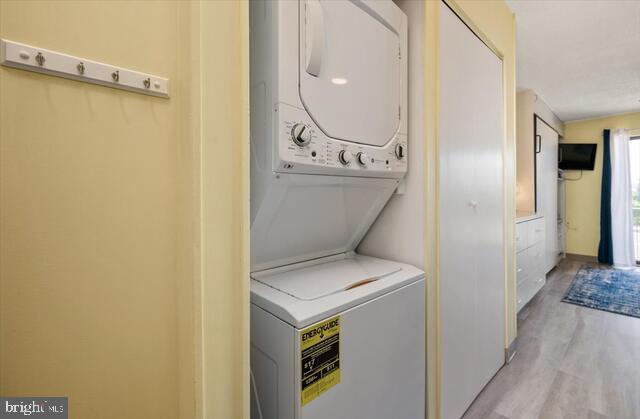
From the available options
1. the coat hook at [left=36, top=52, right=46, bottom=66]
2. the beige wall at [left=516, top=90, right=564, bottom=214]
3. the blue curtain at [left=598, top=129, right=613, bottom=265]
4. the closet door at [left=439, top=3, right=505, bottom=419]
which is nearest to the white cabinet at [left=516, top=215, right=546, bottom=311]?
the beige wall at [left=516, top=90, right=564, bottom=214]

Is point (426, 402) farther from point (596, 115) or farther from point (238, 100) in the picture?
point (596, 115)

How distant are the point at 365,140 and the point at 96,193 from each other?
0.82 metres

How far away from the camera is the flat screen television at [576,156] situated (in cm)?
492

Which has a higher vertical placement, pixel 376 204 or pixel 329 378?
pixel 376 204

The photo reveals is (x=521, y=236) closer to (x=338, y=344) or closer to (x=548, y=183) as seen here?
(x=548, y=183)

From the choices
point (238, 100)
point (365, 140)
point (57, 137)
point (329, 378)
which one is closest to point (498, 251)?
point (365, 140)

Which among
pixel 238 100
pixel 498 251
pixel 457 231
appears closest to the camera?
pixel 238 100

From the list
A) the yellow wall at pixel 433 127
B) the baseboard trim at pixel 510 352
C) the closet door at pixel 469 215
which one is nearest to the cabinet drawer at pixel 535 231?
the baseboard trim at pixel 510 352

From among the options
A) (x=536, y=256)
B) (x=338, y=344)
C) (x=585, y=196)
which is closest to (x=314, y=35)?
(x=338, y=344)

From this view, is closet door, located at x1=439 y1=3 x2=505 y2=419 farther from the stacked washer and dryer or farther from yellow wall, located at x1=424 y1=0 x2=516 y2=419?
the stacked washer and dryer

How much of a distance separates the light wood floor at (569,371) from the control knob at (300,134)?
5.86 feet

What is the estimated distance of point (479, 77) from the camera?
1665mm

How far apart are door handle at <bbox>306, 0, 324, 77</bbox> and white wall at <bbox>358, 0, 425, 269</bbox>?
22.6 inches

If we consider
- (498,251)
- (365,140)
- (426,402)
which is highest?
(365,140)
